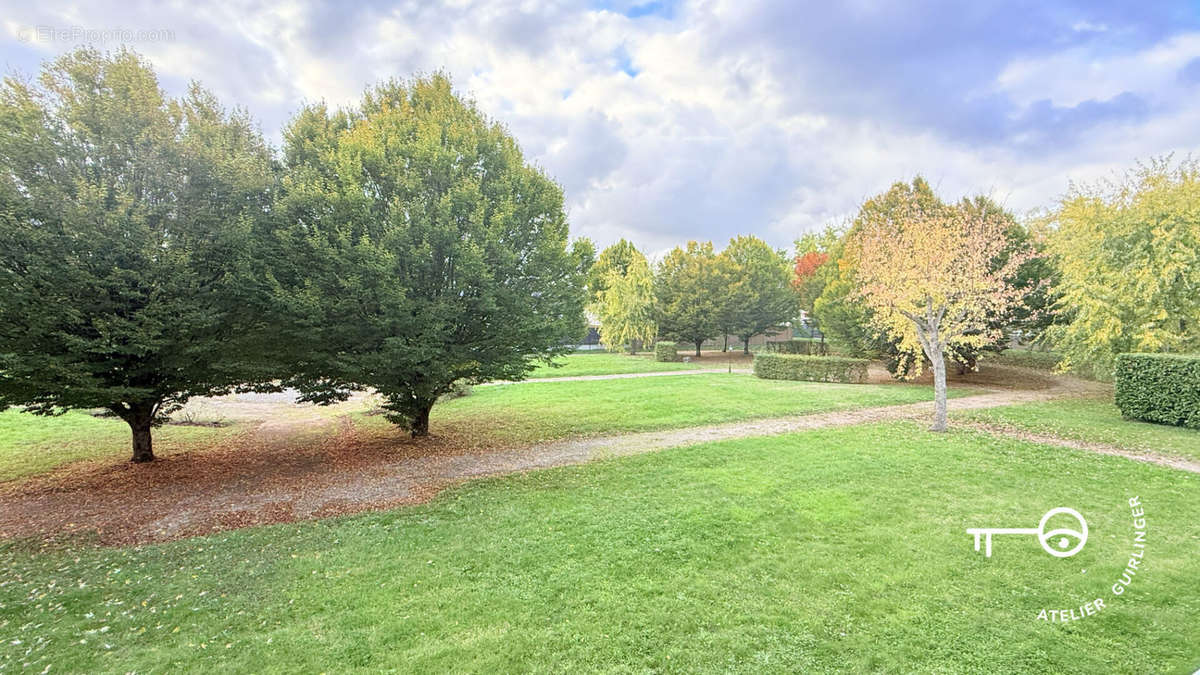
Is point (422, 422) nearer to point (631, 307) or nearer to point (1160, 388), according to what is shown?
point (1160, 388)

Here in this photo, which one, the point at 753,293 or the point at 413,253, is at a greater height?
the point at 753,293

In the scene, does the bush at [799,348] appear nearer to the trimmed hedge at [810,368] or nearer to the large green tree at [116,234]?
the trimmed hedge at [810,368]

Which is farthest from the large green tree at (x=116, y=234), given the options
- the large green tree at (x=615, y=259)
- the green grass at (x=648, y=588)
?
the large green tree at (x=615, y=259)

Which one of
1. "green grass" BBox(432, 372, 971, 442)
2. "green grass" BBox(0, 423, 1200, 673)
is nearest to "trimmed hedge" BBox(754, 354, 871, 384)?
"green grass" BBox(432, 372, 971, 442)

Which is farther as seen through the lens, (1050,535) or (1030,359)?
(1030,359)

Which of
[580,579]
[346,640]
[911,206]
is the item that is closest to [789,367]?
[911,206]

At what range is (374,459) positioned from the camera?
1039 cm

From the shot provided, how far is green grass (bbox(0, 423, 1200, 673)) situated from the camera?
12.5 ft

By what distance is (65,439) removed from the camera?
12555 millimetres

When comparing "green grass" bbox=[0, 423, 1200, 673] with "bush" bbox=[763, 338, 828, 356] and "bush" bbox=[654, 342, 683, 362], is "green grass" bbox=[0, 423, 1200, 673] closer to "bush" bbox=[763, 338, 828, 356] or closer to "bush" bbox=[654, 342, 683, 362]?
"bush" bbox=[654, 342, 683, 362]

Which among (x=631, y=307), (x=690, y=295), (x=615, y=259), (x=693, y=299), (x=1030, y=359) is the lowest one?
(x=1030, y=359)

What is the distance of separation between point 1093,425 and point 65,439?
25468 millimetres

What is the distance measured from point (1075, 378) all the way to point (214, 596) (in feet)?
101

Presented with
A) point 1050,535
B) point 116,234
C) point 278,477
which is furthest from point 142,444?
point 1050,535
